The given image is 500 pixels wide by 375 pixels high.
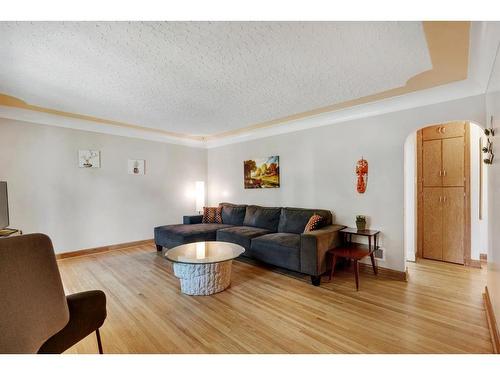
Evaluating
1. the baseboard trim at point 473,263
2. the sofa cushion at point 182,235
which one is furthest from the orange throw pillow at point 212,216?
the baseboard trim at point 473,263

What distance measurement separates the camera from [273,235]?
354cm

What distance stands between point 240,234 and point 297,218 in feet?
3.06

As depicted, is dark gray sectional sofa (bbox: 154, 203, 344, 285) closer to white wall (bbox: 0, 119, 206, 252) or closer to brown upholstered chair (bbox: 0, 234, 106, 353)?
white wall (bbox: 0, 119, 206, 252)

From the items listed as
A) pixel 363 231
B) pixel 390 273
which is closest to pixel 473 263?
pixel 390 273

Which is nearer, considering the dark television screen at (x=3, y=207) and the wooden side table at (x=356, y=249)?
the dark television screen at (x=3, y=207)

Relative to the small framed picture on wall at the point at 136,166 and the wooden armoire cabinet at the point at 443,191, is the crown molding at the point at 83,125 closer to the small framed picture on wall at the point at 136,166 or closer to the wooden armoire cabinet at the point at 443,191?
the small framed picture on wall at the point at 136,166

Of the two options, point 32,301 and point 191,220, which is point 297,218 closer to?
point 191,220

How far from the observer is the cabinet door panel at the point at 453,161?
3.54 metres

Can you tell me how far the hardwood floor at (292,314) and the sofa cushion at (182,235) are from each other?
63 cm

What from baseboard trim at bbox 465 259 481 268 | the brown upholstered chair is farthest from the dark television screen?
baseboard trim at bbox 465 259 481 268

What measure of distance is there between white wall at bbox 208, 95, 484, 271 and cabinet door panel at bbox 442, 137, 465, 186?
1.19 metres
